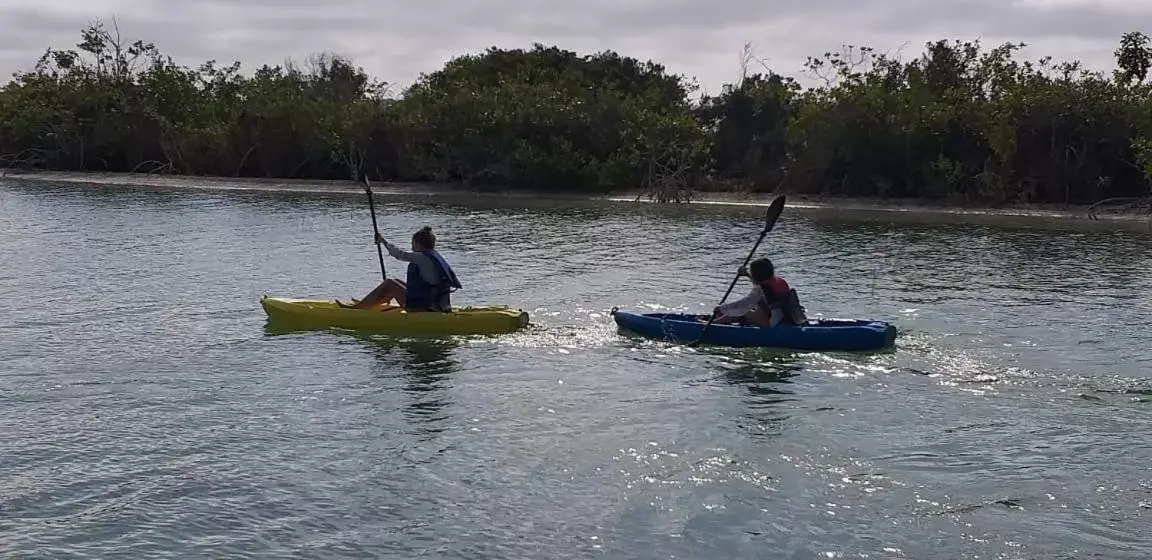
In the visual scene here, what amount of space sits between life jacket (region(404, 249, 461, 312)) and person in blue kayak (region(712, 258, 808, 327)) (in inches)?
141

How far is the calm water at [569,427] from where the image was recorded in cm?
835

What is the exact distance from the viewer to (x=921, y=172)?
131 ft

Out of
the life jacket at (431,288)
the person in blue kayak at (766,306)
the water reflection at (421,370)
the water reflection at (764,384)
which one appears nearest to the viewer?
the water reflection at (764,384)

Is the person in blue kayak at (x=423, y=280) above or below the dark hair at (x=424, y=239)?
below

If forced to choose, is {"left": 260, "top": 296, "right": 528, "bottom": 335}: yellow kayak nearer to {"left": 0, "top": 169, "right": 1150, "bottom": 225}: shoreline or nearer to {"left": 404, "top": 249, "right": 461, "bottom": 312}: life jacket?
{"left": 404, "top": 249, "right": 461, "bottom": 312}: life jacket

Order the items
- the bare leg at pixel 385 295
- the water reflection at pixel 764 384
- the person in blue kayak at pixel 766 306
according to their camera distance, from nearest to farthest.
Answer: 1. the water reflection at pixel 764 384
2. the person in blue kayak at pixel 766 306
3. the bare leg at pixel 385 295

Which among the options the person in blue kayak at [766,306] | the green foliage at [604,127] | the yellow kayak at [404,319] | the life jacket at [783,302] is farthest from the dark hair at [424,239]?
the green foliage at [604,127]

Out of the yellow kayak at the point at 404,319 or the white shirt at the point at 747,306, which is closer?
the white shirt at the point at 747,306

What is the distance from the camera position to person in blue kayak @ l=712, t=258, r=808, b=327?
14.5 m

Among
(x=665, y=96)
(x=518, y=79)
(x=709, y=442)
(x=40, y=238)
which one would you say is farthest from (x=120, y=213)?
(x=709, y=442)

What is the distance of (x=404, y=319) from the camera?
50.4ft

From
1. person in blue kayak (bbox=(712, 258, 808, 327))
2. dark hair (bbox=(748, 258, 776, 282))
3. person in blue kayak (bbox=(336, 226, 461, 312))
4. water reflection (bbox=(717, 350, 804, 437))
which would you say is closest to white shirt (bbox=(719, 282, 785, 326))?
person in blue kayak (bbox=(712, 258, 808, 327))

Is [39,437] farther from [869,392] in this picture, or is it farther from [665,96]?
[665,96]

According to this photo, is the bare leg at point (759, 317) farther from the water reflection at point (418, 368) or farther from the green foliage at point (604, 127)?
the green foliage at point (604, 127)
